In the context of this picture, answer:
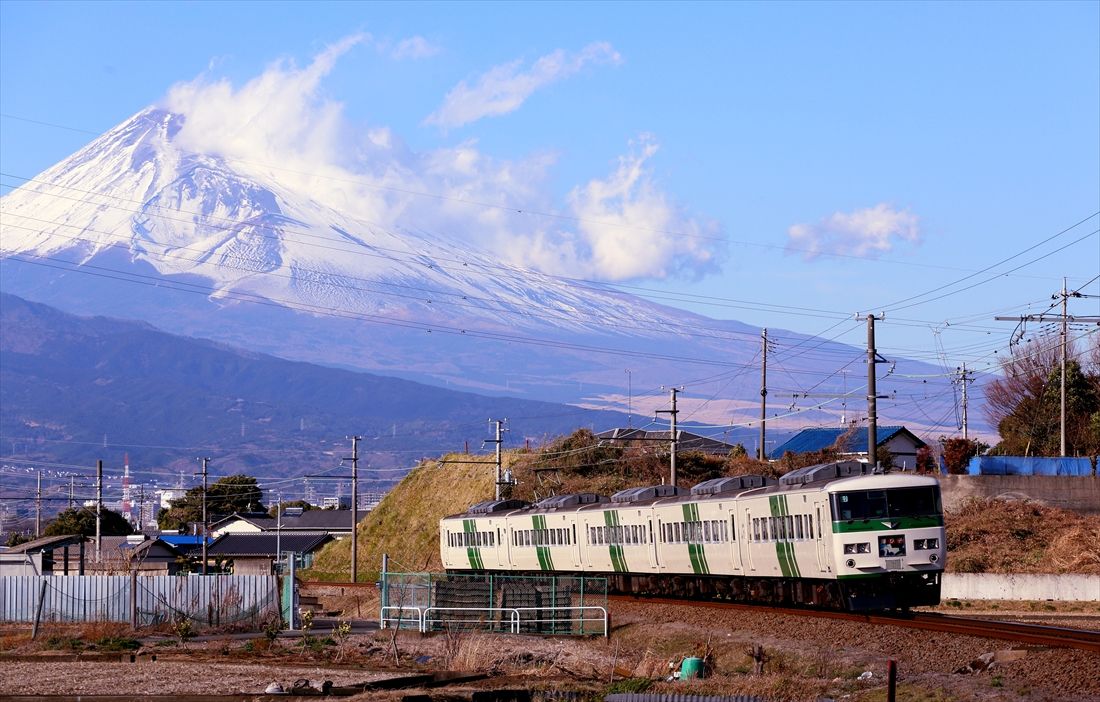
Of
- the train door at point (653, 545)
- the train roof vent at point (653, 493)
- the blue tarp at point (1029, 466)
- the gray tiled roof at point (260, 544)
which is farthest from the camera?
the gray tiled roof at point (260, 544)

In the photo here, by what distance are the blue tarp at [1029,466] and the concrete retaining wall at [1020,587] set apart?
17.0 meters

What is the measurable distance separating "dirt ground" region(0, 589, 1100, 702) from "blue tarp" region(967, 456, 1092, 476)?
77.3ft

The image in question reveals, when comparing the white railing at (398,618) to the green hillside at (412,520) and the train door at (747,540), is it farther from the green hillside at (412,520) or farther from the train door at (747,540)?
the green hillside at (412,520)

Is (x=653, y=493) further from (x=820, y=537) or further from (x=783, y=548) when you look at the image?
(x=820, y=537)

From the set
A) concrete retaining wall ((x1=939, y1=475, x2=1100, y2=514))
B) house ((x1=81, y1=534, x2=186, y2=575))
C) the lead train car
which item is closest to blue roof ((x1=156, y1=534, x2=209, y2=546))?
house ((x1=81, y1=534, x2=186, y2=575))

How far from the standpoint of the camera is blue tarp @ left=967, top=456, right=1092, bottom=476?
6012 centimetres

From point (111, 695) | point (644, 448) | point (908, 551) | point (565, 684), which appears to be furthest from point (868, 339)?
point (644, 448)

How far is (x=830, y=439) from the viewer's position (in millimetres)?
89875

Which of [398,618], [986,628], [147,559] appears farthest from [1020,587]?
[147,559]

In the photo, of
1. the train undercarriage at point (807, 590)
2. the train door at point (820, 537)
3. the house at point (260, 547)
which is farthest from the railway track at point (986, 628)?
the house at point (260, 547)

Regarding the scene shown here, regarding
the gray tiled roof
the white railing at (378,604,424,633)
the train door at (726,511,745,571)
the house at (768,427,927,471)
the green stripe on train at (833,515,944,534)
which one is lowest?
the gray tiled roof

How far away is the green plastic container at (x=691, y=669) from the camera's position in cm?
2659

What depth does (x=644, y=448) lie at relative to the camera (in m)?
82.5

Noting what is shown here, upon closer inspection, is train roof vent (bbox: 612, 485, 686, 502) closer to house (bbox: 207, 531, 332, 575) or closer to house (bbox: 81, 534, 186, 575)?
house (bbox: 81, 534, 186, 575)
